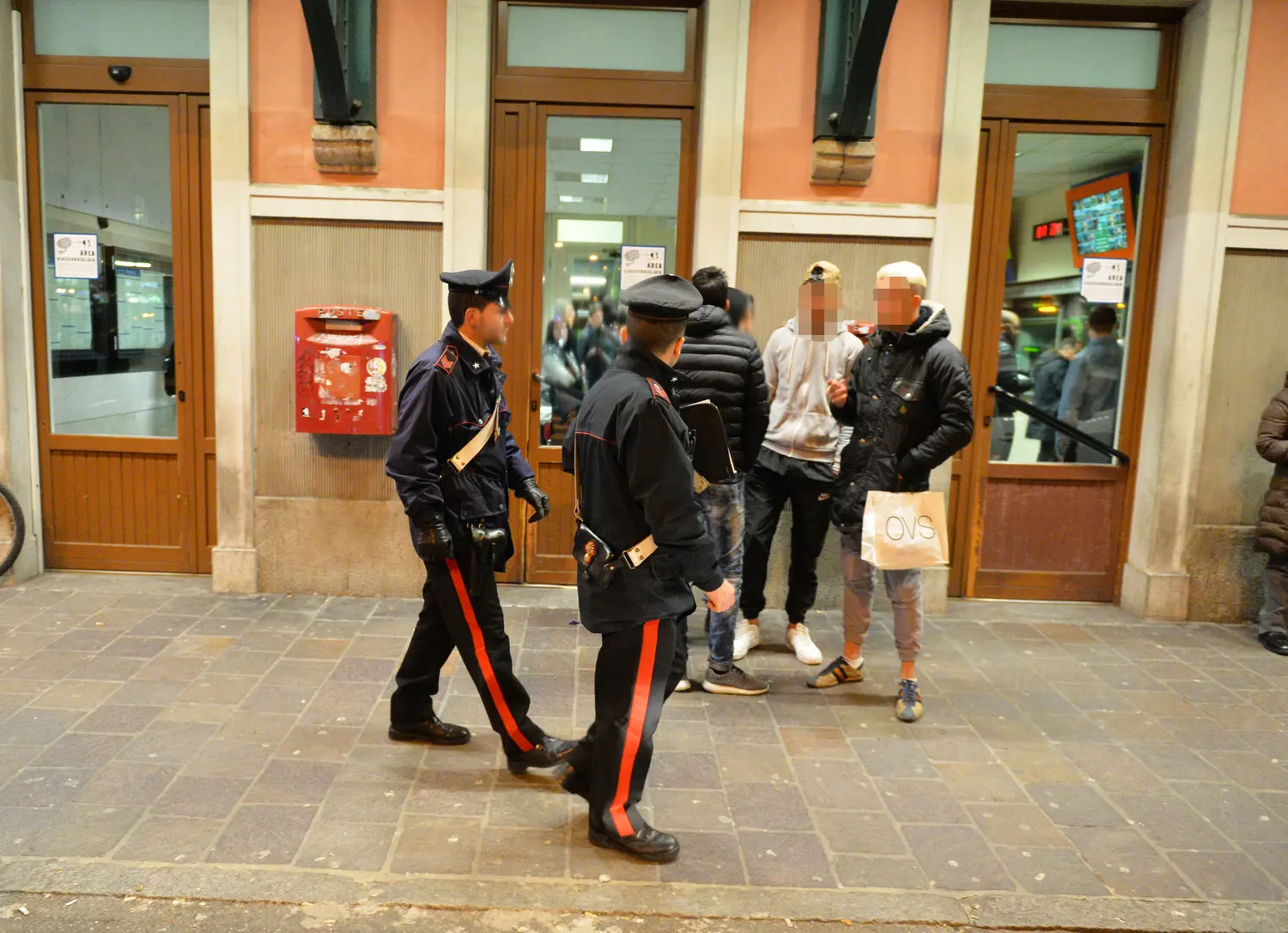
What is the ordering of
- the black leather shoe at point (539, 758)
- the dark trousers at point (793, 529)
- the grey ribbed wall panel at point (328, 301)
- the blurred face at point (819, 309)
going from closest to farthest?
the black leather shoe at point (539, 758), the blurred face at point (819, 309), the dark trousers at point (793, 529), the grey ribbed wall panel at point (328, 301)

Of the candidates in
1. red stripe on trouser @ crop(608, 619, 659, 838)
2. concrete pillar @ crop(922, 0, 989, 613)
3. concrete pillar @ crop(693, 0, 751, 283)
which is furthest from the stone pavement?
concrete pillar @ crop(693, 0, 751, 283)

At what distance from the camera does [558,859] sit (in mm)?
3152

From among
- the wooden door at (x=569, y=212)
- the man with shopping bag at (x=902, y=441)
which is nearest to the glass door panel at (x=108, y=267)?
the wooden door at (x=569, y=212)

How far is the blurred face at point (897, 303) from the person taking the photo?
4.16m

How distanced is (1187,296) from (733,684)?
12.4 ft

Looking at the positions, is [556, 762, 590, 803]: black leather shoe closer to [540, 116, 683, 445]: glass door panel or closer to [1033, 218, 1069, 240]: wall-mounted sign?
[540, 116, 683, 445]: glass door panel

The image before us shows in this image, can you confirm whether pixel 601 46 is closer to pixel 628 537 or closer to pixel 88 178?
pixel 88 178

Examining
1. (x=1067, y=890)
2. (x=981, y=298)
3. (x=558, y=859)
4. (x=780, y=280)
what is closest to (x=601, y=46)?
(x=780, y=280)

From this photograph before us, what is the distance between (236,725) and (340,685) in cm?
56

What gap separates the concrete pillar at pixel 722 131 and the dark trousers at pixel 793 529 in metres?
1.45

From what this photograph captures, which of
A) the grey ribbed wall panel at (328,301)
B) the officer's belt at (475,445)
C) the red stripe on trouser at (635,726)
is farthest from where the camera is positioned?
the grey ribbed wall panel at (328,301)

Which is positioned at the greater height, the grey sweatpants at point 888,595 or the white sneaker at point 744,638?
the grey sweatpants at point 888,595

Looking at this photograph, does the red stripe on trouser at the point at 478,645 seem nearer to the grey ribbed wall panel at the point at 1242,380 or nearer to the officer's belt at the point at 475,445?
the officer's belt at the point at 475,445

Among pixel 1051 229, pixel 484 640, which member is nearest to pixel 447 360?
pixel 484 640
